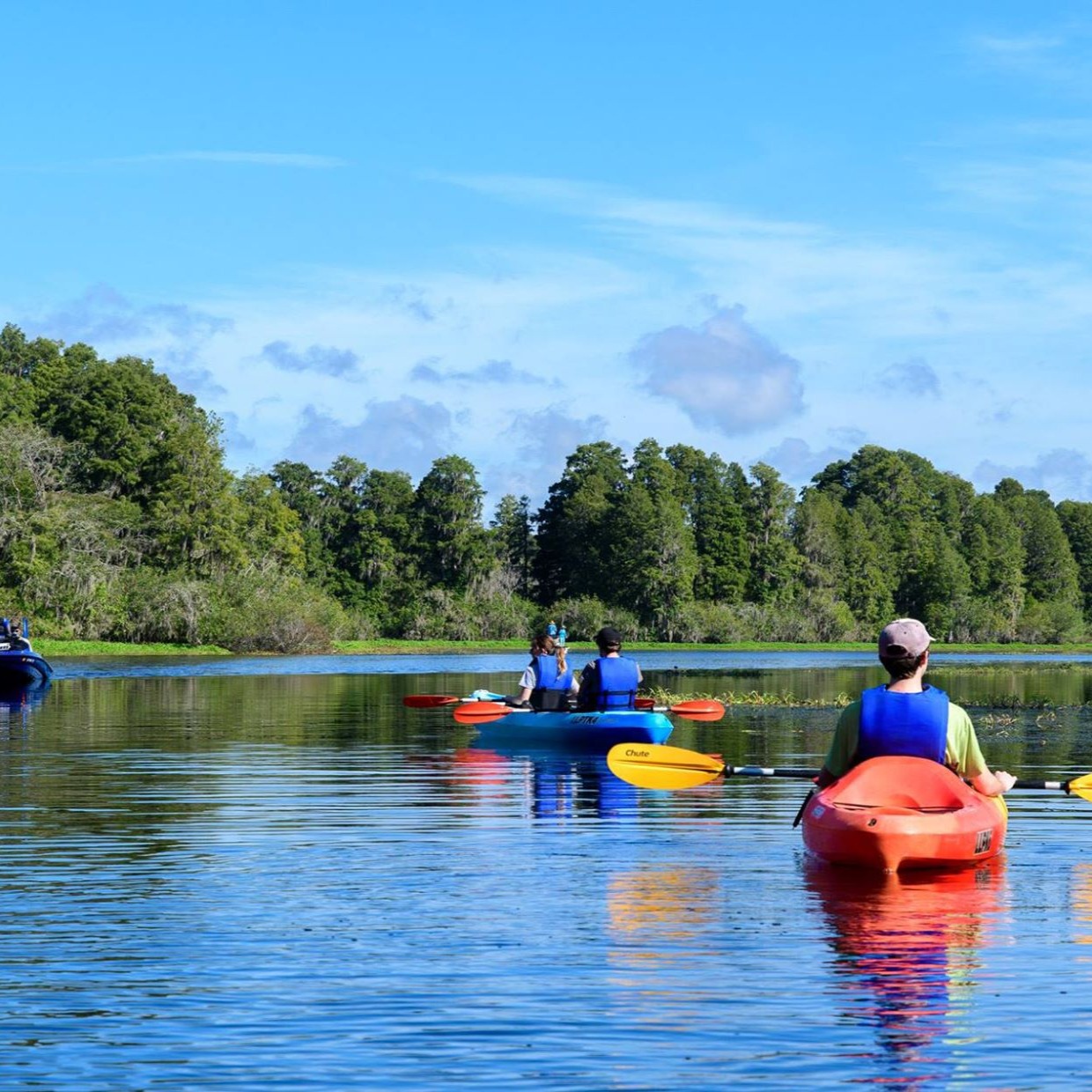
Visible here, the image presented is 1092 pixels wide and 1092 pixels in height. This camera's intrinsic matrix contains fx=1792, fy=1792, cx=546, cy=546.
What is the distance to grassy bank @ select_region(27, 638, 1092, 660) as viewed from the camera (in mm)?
71312

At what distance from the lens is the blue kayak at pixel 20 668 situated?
4147cm

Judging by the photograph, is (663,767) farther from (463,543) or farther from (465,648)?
(463,543)

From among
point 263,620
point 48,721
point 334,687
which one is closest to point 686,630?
point 263,620

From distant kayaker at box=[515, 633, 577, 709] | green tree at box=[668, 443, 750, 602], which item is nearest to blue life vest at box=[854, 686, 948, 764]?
distant kayaker at box=[515, 633, 577, 709]

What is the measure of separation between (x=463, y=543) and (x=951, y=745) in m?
99.0

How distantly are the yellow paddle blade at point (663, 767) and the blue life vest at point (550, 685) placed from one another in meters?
7.35

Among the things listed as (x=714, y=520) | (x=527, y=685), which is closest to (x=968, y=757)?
(x=527, y=685)

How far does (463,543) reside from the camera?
111m

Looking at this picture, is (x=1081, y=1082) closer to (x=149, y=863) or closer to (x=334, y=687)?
(x=149, y=863)

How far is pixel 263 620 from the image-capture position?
7838cm

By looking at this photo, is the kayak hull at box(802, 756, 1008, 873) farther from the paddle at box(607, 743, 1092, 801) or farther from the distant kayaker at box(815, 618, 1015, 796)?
the paddle at box(607, 743, 1092, 801)

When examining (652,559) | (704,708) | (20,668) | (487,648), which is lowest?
(487,648)

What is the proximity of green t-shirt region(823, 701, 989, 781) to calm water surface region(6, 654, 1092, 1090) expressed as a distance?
2.39ft

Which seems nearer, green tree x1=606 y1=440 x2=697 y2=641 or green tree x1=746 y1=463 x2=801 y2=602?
green tree x1=606 y1=440 x2=697 y2=641
